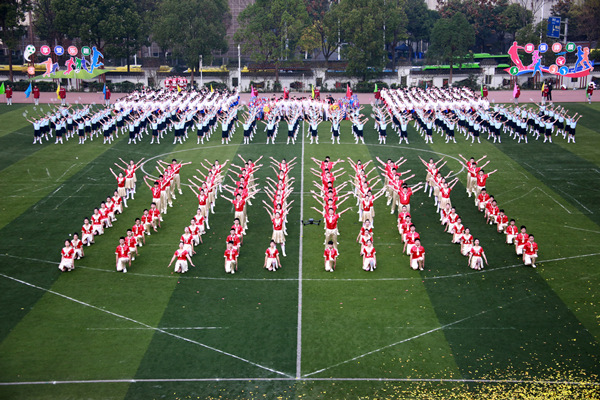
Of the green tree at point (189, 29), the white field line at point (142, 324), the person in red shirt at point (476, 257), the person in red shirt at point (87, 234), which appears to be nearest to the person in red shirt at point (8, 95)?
the green tree at point (189, 29)

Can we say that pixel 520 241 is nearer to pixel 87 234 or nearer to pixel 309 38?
pixel 87 234

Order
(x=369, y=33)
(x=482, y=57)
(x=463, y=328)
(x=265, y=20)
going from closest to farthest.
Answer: (x=463, y=328), (x=369, y=33), (x=265, y=20), (x=482, y=57)

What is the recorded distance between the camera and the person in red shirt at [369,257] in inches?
897

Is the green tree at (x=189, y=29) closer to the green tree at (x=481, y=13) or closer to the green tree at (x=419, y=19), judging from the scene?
the green tree at (x=419, y=19)

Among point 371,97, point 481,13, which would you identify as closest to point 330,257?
point 371,97

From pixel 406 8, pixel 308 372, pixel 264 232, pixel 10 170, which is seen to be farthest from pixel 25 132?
pixel 406 8

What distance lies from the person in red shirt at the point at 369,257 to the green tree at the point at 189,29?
55522mm

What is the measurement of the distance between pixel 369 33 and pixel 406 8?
20554 millimetres

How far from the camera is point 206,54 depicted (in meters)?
76.0

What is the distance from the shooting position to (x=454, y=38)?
240ft

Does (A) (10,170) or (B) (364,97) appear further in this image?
(B) (364,97)

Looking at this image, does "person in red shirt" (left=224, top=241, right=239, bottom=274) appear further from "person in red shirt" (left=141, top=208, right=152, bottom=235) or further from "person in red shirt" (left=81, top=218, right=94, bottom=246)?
"person in red shirt" (left=81, top=218, right=94, bottom=246)

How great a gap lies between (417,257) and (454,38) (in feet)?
182

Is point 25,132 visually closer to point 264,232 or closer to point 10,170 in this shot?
point 10,170
